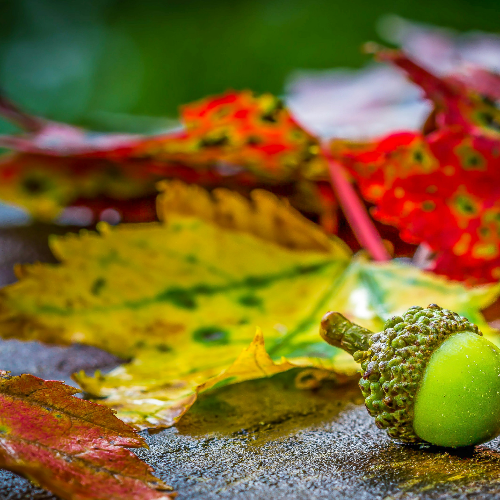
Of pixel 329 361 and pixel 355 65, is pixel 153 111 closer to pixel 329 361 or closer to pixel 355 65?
pixel 355 65

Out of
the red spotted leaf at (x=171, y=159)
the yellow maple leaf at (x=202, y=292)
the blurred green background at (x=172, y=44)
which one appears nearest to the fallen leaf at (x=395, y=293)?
the yellow maple leaf at (x=202, y=292)

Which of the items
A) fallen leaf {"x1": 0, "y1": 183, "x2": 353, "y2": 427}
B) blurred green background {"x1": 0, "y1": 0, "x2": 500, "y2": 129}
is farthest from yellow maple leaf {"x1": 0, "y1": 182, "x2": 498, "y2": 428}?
blurred green background {"x1": 0, "y1": 0, "x2": 500, "y2": 129}

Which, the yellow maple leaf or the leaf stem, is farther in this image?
the leaf stem

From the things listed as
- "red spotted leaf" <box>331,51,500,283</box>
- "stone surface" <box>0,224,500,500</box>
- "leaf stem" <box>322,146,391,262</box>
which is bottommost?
"stone surface" <box>0,224,500,500</box>

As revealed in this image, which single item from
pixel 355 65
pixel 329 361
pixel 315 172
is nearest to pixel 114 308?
pixel 329 361

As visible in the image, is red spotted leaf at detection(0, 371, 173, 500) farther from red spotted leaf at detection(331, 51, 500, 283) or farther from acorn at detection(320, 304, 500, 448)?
red spotted leaf at detection(331, 51, 500, 283)

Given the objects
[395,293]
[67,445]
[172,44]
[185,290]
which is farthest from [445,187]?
[172,44]

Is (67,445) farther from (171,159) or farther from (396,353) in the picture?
(171,159)

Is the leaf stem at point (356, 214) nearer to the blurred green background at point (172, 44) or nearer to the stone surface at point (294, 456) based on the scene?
the stone surface at point (294, 456)
